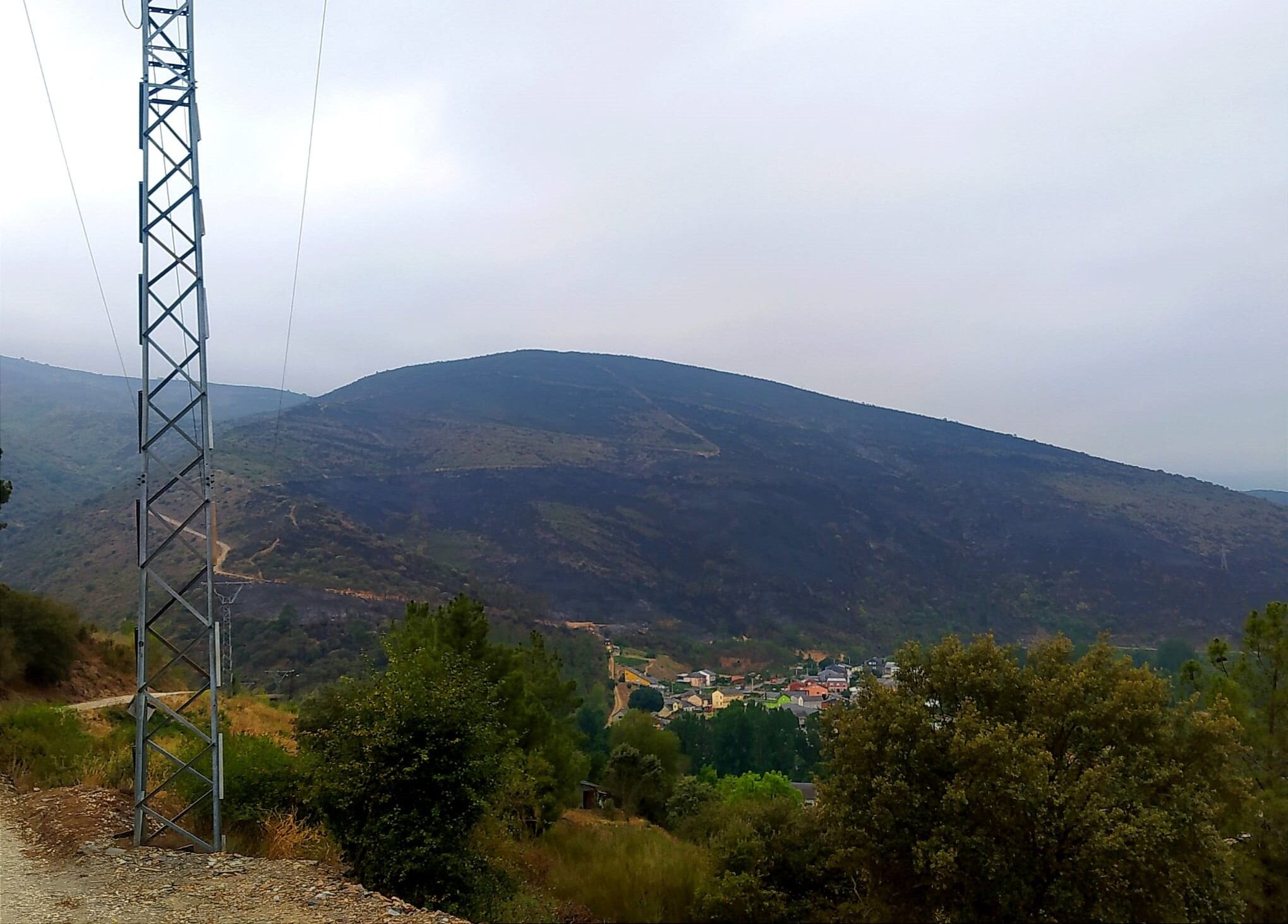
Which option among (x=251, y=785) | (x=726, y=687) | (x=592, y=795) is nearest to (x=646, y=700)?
(x=726, y=687)

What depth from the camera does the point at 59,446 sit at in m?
115

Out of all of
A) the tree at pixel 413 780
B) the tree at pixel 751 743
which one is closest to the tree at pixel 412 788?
the tree at pixel 413 780

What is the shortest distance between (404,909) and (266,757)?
4.31 meters

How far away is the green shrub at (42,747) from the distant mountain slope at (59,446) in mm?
63453

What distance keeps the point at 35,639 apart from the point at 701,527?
124059 millimetres

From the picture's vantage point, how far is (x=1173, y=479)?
568ft

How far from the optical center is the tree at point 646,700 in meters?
62.5

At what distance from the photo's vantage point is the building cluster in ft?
213

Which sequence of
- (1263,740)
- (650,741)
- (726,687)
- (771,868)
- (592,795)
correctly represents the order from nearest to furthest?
(1263,740) < (771,868) < (592,795) < (650,741) < (726,687)

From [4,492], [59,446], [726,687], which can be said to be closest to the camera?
[4,492]

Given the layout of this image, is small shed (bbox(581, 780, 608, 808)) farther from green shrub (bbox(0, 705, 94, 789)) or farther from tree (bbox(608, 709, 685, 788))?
green shrub (bbox(0, 705, 94, 789))

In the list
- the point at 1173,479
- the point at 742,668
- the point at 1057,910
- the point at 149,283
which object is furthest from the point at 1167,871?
the point at 1173,479

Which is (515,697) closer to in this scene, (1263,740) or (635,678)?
(1263,740)

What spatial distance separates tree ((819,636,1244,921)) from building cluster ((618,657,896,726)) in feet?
146
